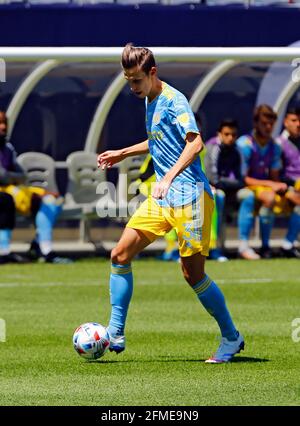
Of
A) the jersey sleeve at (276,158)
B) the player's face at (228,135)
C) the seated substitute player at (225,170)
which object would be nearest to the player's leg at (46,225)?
the seated substitute player at (225,170)

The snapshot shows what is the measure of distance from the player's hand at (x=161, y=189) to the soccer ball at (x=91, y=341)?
3.69ft

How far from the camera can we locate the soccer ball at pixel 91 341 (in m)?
8.15

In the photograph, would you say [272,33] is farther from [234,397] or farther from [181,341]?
[234,397]

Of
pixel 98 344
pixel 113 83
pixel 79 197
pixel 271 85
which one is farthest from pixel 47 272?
pixel 98 344

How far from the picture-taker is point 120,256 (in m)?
8.17

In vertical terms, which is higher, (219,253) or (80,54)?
(80,54)

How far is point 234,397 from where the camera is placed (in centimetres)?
681

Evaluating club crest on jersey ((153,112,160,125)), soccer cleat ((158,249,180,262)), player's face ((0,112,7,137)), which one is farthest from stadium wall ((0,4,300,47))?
club crest on jersey ((153,112,160,125))

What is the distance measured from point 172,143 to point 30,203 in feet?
27.2

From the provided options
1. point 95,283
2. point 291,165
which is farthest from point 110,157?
point 291,165

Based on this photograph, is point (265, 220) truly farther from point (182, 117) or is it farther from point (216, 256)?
point (182, 117)

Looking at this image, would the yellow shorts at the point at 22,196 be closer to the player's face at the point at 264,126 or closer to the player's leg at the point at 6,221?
the player's leg at the point at 6,221

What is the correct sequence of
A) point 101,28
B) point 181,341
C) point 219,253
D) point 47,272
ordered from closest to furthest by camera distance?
point 181,341, point 47,272, point 219,253, point 101,28

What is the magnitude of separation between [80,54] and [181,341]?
4811 millimetres
